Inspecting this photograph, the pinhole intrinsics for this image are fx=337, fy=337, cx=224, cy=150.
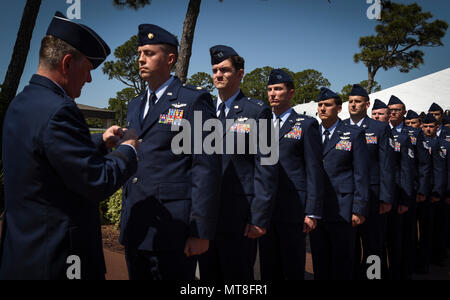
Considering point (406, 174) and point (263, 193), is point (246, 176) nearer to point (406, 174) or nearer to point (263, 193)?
point (263, 193)

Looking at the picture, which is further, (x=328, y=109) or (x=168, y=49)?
(x=328, y=109)

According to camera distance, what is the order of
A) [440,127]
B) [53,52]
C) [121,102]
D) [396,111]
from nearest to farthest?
[53,52] < [396,111] < [440,127] < [121,102]

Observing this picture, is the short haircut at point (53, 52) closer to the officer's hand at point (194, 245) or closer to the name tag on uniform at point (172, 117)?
the name tag on uniform at point (172, 117)

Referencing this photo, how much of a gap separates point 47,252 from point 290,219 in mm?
2529

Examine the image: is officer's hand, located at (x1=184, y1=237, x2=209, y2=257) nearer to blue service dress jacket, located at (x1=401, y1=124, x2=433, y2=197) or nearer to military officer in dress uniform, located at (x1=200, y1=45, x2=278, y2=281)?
military officer in dress uniform, located at (x1=200, y1=45, x2=278, y2=281)

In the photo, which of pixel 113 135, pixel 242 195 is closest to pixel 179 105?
pixel 113 135

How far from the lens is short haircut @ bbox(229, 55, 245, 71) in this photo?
3.34m

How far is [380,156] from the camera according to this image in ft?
15.7

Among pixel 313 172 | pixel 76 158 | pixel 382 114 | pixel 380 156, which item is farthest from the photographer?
pixel 382 114

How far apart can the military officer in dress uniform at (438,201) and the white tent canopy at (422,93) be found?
8.86 metres

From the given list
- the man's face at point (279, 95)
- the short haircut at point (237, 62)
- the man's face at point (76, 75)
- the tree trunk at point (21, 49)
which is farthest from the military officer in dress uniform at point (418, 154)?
the tree trunk at point (21, 49)

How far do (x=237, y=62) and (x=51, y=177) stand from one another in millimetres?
2193

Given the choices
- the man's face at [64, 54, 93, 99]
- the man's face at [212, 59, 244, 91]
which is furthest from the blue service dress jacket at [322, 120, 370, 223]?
the man's face at [64, 54, 93, 99]
